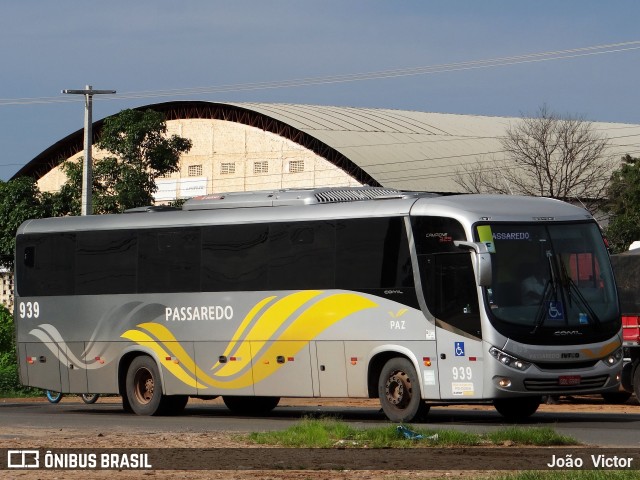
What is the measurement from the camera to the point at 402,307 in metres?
21.3

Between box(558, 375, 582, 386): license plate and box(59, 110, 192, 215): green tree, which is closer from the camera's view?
box(558, 375, 582, 386): license plate

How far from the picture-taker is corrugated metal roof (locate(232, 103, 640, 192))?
7331 centimetres

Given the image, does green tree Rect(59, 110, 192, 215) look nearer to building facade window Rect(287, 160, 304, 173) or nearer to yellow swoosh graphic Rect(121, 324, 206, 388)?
building facade window Rect(287, 160, 304, 173)

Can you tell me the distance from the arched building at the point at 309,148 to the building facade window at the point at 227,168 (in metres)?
0.05

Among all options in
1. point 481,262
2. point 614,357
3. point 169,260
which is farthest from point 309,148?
point 481,262

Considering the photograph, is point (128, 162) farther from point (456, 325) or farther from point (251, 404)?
point (456, 325)

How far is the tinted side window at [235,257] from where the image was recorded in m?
23.3

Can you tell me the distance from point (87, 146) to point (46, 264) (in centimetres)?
1832

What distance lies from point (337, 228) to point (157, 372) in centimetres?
438

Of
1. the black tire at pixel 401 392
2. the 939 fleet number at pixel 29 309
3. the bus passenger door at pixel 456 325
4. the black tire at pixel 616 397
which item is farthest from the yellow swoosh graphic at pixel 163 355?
the black tire at pixel 616 397

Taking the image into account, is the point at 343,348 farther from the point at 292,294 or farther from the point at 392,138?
the point at 392,138

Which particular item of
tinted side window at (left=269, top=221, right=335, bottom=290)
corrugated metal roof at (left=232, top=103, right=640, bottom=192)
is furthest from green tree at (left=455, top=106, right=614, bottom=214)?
tinted side window at (left=269, top=221, right=335, bottom=290)

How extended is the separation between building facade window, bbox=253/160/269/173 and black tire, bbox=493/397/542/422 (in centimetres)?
5498

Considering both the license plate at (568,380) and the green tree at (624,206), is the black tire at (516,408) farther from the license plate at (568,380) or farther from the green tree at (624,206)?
the green tree at (624,206)
